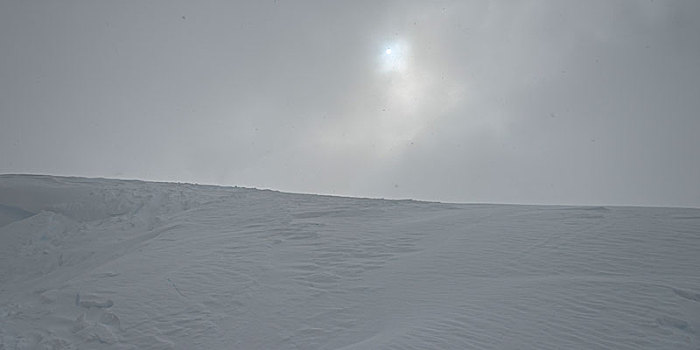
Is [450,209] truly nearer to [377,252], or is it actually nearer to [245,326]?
[377,252]

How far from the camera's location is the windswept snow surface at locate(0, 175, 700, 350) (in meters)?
3.70

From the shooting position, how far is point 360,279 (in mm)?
4930

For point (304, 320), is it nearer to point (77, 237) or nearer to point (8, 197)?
point (77, 237)

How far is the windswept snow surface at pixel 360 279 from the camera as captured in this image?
3697mm

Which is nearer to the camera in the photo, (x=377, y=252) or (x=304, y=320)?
(x=304, y=320)

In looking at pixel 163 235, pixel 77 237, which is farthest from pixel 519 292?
pixel 77 237

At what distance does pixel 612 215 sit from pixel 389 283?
128 inches

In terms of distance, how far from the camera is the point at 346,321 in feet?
13.4

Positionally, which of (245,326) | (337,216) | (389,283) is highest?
(337,216)

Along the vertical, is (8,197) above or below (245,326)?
above

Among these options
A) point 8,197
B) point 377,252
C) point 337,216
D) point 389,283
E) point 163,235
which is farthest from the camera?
point 8,197

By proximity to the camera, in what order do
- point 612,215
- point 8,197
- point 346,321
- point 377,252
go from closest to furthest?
point 346,321 → point 377,252 → point 612,215 → point 8,197

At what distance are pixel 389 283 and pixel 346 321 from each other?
784 millimetres

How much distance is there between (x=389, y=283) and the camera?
4750 mm
